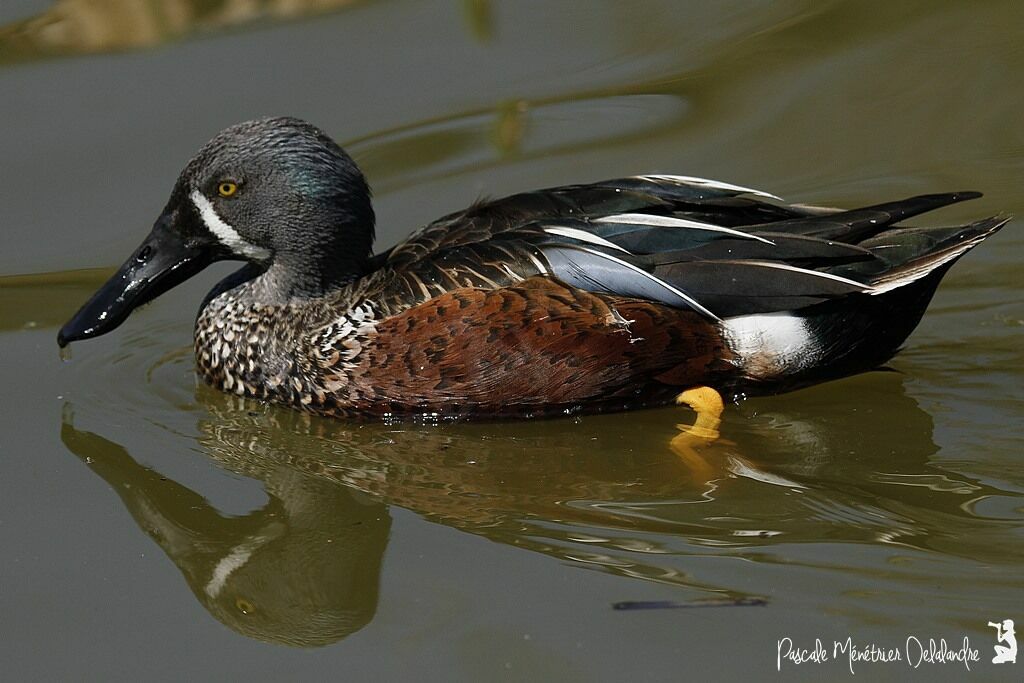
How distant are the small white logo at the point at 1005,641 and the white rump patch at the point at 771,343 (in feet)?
6.14

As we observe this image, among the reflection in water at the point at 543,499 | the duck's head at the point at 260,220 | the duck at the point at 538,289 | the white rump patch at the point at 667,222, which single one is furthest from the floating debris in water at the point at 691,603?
the duck's head at the point at 260,220

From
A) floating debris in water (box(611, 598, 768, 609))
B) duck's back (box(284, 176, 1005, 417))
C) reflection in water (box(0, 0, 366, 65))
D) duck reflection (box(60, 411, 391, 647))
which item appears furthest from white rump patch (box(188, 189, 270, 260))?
reflection in water (box(0, 0, 366, 65))

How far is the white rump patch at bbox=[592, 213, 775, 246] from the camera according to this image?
6.20 m

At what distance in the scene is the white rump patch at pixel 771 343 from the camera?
20.5ft

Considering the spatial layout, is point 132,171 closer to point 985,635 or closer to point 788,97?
point 788,97

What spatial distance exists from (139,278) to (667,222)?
2251mm

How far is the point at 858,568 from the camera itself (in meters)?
5.00

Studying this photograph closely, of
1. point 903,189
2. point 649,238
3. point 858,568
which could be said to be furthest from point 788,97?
point 858,568

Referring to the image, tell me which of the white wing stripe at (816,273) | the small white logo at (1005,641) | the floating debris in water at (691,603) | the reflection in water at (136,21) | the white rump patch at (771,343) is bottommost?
the small white logo at (1005,641)

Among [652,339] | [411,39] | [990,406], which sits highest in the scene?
[411,39]

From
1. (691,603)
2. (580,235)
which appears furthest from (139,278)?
(691,603)

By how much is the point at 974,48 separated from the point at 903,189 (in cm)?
166

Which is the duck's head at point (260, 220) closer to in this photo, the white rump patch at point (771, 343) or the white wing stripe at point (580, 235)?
the white wing stripe at point (580, 235)

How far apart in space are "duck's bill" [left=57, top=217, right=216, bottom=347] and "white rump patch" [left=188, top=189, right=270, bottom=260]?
8 centimetres
